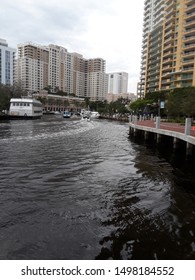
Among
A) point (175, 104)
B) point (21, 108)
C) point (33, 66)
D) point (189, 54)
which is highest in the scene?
point (33, 66)

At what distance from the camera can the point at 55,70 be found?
178 meters

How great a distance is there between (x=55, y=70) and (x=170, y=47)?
116 m

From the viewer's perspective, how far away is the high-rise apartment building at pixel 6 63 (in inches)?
5607

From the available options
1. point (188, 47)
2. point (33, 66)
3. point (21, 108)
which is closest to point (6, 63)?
point (33, 66)

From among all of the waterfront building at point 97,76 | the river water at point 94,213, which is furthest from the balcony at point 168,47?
the waterfront building at point 97,76

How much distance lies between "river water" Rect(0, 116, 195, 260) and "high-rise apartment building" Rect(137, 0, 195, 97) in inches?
2632

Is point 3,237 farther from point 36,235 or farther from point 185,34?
point 185,34

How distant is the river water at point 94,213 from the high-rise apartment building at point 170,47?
66.9 m

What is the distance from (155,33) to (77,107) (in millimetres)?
78266

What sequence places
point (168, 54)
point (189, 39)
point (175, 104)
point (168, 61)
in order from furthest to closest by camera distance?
point (168, 61), point (168, 54), point (189, 39), point (175, 104)

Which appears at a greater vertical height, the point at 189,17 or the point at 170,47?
the point at 189,17

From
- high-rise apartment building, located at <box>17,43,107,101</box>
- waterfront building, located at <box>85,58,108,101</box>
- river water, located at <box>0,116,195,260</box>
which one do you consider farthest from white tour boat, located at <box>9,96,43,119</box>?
waterfront building, located at <box>85,58,108,101</box>

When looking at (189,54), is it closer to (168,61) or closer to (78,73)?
(168,61)

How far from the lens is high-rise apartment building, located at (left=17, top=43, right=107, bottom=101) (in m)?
161
